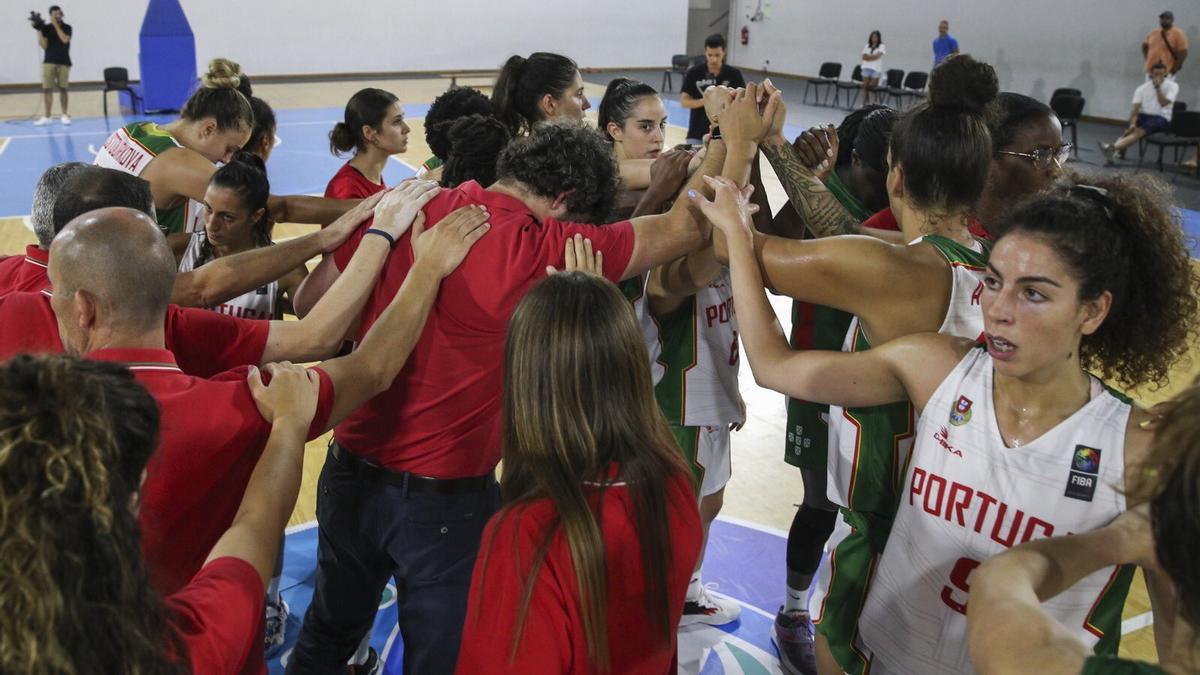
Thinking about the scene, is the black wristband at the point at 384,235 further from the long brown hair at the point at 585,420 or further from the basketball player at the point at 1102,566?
the basketball player at the point at 1102,566

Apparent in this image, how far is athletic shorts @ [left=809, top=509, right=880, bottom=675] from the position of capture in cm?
270

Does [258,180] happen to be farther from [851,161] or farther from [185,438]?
[851,161]

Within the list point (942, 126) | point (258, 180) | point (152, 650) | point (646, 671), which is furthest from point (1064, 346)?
point (258, 180)

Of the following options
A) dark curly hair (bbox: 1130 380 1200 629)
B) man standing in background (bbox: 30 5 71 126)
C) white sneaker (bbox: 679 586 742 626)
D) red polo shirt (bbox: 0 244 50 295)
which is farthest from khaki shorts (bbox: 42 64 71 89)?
dark curly hair (bbox: 1130 380 1200 629)

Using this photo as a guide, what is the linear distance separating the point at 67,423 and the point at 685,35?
27.6 metres

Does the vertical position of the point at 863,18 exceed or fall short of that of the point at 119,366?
it exceeds it

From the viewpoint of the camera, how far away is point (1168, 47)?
14.8 meters

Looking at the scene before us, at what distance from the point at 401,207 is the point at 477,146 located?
1.89 feet

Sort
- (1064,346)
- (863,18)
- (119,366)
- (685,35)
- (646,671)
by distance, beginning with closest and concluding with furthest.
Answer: (119,366) < (646,671) < (1064,346) < (863,18) < (685,35)

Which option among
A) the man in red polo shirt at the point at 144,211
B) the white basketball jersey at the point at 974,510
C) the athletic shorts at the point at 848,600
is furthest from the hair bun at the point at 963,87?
the man in red polo shirt at the point at 144,211

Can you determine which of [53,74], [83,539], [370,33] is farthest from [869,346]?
[370,33]

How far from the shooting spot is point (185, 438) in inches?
78.3

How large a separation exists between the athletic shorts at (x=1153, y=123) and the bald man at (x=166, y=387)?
15.1 m

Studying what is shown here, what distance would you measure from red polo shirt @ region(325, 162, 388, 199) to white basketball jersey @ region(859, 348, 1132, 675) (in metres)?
3.35
